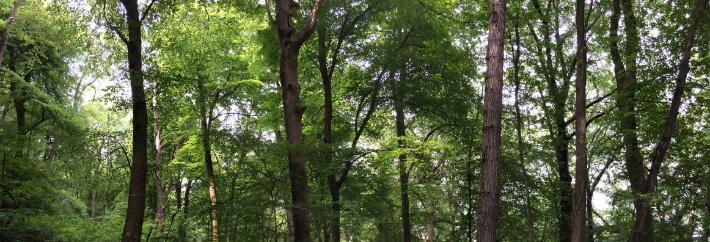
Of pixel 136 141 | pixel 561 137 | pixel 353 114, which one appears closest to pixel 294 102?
pixel 136 141

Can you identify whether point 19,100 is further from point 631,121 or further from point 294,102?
point 631,121

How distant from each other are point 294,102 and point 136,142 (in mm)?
2844

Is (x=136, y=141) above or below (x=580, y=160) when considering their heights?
above

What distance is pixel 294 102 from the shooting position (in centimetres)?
820

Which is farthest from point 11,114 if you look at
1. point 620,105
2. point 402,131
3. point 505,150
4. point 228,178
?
point 620,105

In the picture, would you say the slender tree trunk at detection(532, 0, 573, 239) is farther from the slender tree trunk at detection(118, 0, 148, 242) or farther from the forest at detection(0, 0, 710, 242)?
the slender tree trunk at detection(118, 0, 148, 242)

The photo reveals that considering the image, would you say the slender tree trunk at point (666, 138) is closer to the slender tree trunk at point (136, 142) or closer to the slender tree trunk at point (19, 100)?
the slender tree trunk at point (136, 142)

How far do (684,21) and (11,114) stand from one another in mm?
24767

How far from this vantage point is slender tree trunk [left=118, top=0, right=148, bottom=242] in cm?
729

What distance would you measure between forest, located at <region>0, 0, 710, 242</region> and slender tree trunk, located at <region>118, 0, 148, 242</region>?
0.08 feet

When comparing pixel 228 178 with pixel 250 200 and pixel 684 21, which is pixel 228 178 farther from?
pixel 684 21

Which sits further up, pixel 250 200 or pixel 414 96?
pixel 414 96

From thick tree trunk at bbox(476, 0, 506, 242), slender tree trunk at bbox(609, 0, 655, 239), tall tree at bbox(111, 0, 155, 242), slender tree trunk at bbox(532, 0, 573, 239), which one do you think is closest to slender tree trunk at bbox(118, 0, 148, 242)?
tall tree at bbox(111, 0, 155, 242)

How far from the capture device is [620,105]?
9.88m
